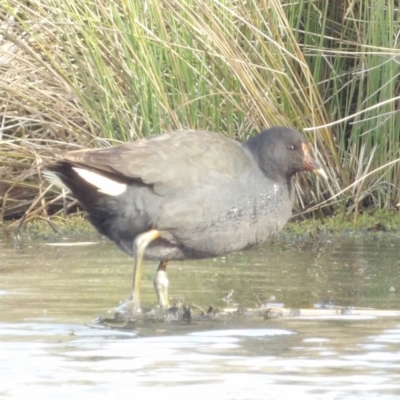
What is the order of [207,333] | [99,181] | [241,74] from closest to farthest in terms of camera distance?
1. [207,333]
2. [99,181]
3. [241,74]

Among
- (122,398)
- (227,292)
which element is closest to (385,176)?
(227,292)

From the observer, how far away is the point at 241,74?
7.30 metres

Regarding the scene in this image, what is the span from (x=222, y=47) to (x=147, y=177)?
199cm

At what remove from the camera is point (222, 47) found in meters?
7.08

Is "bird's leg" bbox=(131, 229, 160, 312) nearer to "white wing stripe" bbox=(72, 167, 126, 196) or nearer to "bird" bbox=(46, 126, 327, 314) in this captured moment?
"bird" bbox=(46, 126, 327, 314)

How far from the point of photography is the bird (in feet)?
17.5

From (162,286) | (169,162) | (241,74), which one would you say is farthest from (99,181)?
(241,74)

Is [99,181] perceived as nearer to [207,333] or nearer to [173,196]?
[173,196]

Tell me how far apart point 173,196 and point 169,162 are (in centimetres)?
16

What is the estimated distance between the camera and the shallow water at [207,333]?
3512mm

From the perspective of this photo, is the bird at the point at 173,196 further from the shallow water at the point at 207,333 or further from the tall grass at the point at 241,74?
the tall grass at the point at 241,74

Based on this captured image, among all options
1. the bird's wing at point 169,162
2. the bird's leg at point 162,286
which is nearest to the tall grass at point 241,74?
the bird's wing at point 169,162

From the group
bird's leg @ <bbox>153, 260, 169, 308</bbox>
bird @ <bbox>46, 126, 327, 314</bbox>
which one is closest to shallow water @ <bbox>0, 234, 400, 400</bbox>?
bird's leg @ <bbox>153, 260, 169, 308</bbox>

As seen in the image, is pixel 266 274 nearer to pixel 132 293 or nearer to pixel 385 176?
pixel 132 293
